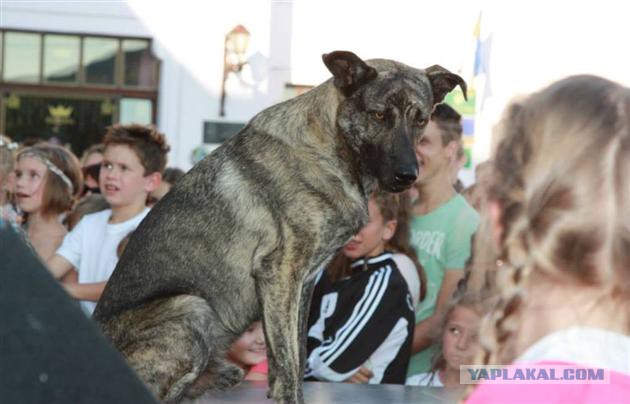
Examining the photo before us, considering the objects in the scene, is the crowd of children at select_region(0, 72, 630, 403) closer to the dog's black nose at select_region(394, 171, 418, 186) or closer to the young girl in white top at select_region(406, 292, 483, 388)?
the young girl in white top at select_region(406, 292, 483, 388)

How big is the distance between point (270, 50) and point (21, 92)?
371 centimetres

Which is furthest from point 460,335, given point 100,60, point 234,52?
point 100,60

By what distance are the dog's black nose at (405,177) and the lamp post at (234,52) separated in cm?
1134

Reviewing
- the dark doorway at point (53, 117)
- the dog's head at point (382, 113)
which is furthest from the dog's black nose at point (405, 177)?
the dark doorway at point (53, 117)

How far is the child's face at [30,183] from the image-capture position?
596 cm

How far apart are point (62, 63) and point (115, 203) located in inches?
425

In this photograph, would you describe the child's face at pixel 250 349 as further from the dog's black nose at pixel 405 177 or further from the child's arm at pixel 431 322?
the dog's black nose at pixel 405 177

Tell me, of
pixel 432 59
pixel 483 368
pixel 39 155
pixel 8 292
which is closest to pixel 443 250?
pixel 39 155

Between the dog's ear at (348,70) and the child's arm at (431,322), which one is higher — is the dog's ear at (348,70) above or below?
above

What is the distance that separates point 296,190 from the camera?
11.0 ft

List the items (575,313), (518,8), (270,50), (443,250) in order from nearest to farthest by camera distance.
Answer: (575,313) < (443,250) < (518,8) < (270,50)

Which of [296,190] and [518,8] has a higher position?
[518,8]

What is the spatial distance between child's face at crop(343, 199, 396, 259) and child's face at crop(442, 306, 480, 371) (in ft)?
1.41

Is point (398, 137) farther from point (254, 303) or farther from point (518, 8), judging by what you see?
point (518, 8)
